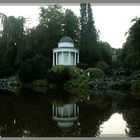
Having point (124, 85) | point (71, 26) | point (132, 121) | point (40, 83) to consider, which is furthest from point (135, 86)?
point (71, 26)

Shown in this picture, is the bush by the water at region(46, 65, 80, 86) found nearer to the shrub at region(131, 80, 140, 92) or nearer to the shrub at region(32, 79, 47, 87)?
the shrub at region(32, 79, 47, 87)

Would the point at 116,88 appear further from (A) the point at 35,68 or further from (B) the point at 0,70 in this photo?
(B) the point at 0,70

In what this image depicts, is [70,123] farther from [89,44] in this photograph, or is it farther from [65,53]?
[89,44]

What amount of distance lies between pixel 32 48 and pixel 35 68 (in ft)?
37.3

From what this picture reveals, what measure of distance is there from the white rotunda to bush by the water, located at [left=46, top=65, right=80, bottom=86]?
8.54m

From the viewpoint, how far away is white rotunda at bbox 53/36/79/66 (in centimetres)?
4919

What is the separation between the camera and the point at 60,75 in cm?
3981

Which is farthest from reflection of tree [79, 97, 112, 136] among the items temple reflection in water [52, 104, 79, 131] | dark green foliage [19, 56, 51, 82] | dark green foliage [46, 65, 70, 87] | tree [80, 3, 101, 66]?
tree [80, 3, 101, 66]

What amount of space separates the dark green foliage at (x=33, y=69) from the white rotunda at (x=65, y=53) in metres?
5.89

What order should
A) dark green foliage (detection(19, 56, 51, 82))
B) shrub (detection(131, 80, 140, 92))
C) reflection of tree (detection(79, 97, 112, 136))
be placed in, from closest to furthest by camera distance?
reflection of tree (detection(79, 97, 112, 136)) → shrub (detection(131, 80, 140, 92)) → dark green foliage (detection(19, 56, 51, 82))

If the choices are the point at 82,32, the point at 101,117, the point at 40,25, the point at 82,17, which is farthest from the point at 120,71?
the point at 101,117

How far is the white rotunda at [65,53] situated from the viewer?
49194 millimetres

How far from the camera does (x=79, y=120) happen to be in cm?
1171

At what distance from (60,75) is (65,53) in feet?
34.7
